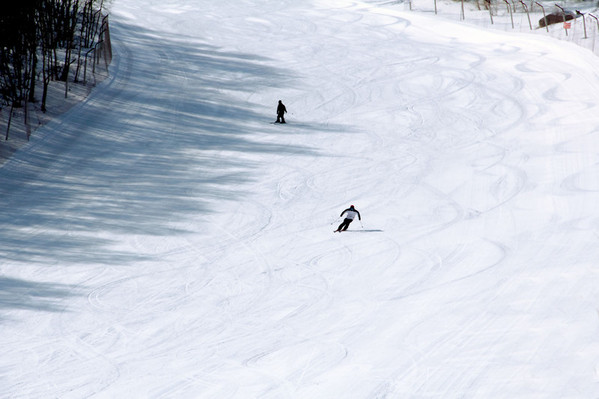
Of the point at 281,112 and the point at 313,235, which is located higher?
the point at 281,112

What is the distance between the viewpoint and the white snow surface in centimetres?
1233

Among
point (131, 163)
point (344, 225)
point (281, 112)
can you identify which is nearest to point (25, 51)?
point (131, 163)

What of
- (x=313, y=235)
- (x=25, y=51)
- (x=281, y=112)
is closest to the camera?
(x=313, y=235)

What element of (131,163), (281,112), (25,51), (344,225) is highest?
(25,51)

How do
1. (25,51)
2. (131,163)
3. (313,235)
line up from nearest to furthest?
(313,235)
(131,163)
(25,51)

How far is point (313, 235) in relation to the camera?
18.8m

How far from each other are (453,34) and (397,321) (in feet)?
106

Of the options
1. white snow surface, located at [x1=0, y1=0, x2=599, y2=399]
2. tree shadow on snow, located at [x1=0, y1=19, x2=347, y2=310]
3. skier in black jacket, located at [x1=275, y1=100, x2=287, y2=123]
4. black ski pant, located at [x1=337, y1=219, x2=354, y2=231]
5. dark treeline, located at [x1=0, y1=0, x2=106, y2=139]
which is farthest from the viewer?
skier in black jacket, located at [x1=275, y1=100, x2=287, y2=123]

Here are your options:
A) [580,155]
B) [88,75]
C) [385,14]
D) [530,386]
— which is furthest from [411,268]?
[385,14]

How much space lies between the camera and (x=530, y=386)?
11.2 meters

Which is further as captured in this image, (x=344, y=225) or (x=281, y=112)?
(x=281, y=112)

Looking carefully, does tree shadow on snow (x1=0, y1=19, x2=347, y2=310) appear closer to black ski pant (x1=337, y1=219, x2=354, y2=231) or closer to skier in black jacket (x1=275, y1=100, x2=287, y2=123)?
skier in black jacket (x1=275, y1=100, x2=287, y2=123)

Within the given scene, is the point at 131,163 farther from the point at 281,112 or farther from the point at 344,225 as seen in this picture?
the point at 344,225

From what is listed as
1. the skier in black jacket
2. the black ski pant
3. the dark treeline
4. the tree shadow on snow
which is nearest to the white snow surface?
the tree shadow on snow
